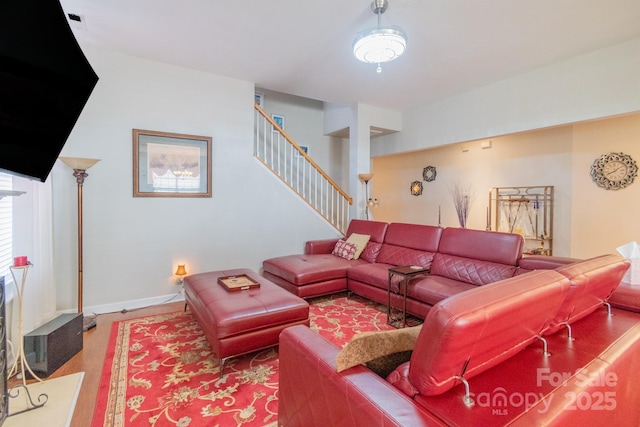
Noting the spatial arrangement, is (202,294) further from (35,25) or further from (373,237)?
(373,237)

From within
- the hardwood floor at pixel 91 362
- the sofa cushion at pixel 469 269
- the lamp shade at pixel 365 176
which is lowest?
the hardwood floor at pixel 91 362

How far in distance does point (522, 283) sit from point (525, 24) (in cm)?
281

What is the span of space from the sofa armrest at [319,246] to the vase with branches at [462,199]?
249 cm

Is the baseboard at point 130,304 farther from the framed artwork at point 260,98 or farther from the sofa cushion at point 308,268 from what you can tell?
the framed artwork at point 260,98

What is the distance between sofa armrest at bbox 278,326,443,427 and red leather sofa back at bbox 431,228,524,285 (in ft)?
7.80

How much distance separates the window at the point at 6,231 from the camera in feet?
7.33

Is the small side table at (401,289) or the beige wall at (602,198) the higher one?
the beige wall at (602,198)

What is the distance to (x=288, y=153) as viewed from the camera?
17.2ft

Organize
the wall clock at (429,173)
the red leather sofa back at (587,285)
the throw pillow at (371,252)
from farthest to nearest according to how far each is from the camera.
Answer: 1. the wall clock at (429,173)
2. the throw pillow at (371,252)
3. the red leather sofa back at (587,285)

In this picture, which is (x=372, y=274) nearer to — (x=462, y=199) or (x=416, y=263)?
(x=416, y=263)

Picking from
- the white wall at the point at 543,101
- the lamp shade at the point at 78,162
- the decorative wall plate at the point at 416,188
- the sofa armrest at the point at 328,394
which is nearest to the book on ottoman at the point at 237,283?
the sofa armrest at the point at 328,394

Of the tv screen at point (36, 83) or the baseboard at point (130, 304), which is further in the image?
the baseboard at point (130, 304)

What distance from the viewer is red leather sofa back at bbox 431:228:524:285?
9.57 feet


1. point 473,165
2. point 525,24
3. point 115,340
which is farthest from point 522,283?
point 473,165
